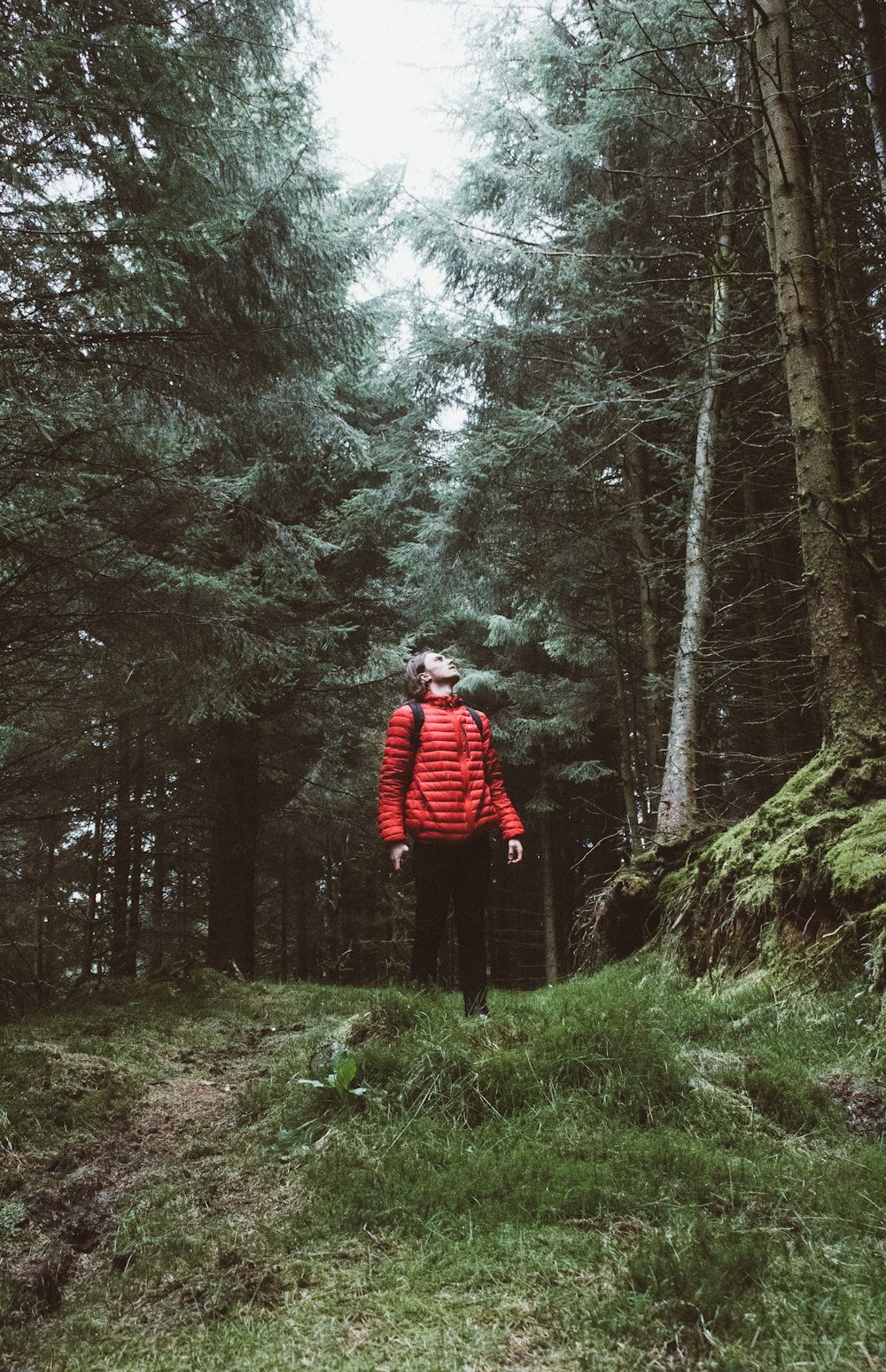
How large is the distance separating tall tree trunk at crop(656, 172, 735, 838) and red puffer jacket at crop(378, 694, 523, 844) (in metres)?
3.26

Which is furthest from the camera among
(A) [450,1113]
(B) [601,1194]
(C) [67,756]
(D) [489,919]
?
(D) [489,919]

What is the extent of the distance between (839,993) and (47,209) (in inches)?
223

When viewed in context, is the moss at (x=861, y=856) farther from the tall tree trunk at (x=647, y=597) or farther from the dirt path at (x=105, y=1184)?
the tall tree trunk at (x=647, y=597)

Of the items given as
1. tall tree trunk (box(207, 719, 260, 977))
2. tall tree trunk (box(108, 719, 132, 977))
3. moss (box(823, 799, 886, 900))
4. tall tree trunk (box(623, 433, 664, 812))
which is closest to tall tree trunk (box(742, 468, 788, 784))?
tall tree trunk (box(623, 433, 664, 812))

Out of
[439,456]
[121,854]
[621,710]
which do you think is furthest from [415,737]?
[439,456]

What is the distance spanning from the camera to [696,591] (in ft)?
25.4

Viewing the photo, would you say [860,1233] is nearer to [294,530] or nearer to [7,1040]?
[7,1040]

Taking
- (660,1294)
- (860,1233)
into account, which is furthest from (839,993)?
(660,1294)

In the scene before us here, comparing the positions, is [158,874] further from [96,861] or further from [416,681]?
[416,681]

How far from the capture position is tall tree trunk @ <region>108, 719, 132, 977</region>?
8609 mm

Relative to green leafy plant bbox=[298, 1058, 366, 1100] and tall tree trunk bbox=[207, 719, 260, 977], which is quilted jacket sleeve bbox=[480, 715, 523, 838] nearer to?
green leafy plant bbox=[298, 1058, 366, 1100]

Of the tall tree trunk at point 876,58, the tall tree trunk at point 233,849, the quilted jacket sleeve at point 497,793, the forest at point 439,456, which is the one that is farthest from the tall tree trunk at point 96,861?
the tall tree trunk at point 876,58

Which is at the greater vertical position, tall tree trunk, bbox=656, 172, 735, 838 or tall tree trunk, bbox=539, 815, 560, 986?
tall tree trunk, bbox=656, 172, 735, 838

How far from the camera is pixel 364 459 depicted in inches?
384
